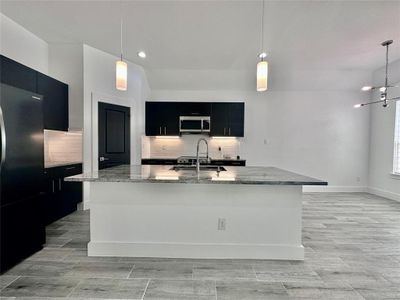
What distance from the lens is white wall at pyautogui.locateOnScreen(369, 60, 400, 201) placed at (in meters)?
5.12

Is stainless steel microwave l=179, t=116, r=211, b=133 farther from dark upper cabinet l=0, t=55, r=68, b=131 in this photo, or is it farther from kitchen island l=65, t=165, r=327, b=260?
kitchen island l=65, t=165, r=327, b=260

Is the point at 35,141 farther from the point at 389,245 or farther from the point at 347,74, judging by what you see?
the point at 347,74

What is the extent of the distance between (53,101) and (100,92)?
0.85 metres

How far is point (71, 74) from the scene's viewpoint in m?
4.15

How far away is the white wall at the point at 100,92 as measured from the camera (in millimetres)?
4195

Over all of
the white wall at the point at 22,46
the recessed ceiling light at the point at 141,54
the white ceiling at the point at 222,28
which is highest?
the white ceiling at the point at 222,28

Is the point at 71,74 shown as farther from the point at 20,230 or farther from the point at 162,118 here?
the point at 20,230

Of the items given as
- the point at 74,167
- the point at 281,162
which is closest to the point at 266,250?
the point at 74,167

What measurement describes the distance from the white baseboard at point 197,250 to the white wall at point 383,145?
13.8 feet

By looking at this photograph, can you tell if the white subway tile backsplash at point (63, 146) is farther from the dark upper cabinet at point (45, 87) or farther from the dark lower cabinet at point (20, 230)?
the dark lower cabinet at point (20, 230)

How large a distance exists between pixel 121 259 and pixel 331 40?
4.37 metres

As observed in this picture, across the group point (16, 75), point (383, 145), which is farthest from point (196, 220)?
point (383, 145)

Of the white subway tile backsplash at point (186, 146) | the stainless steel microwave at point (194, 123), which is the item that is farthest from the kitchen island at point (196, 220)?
the white subway tile backsplash at point (186, 146)

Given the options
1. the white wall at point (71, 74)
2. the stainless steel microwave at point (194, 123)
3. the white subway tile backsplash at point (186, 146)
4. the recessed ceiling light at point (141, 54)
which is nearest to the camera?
the white wall at point (71, 74)
